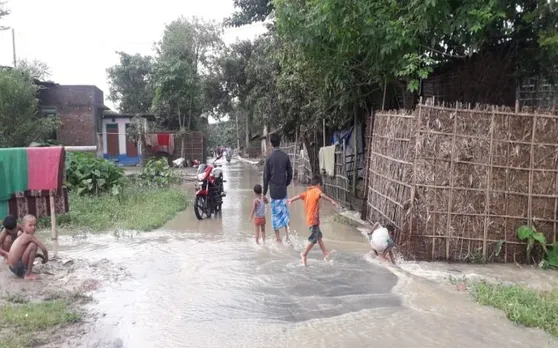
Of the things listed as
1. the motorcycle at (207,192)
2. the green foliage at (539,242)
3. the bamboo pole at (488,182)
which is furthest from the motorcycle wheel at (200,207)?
the green foliage at (539,242)

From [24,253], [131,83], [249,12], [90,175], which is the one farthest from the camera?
[131,83]

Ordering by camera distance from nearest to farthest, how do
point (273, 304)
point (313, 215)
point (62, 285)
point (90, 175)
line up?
point (273, 304) < point (62, 285) < point (313, 215) < point (90, 175)

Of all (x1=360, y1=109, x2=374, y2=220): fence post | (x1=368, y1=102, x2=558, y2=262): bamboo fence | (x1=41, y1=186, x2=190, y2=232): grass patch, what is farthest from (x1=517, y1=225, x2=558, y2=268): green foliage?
(x1=41, y1=186, x2=190, y2=232): grass patch

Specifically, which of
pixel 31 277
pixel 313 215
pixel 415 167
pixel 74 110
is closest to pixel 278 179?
pixel 313 215

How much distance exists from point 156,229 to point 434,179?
5.76 metres

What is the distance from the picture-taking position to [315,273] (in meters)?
6.70

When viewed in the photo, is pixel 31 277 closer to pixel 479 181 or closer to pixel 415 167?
pixel 415 167

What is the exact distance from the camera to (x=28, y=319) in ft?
15.1

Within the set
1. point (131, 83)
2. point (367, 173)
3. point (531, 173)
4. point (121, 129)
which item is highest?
point (131, 83)

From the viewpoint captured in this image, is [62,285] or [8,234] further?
[8,234]

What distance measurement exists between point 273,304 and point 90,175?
9.18 metres

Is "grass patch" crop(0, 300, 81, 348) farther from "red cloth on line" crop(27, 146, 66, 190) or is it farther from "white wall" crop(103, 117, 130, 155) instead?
"white wall" crop(103, 117, 130, 155)

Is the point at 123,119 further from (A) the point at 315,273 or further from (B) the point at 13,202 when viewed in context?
(A) the point at 315,273

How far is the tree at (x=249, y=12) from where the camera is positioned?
57.4 feet
